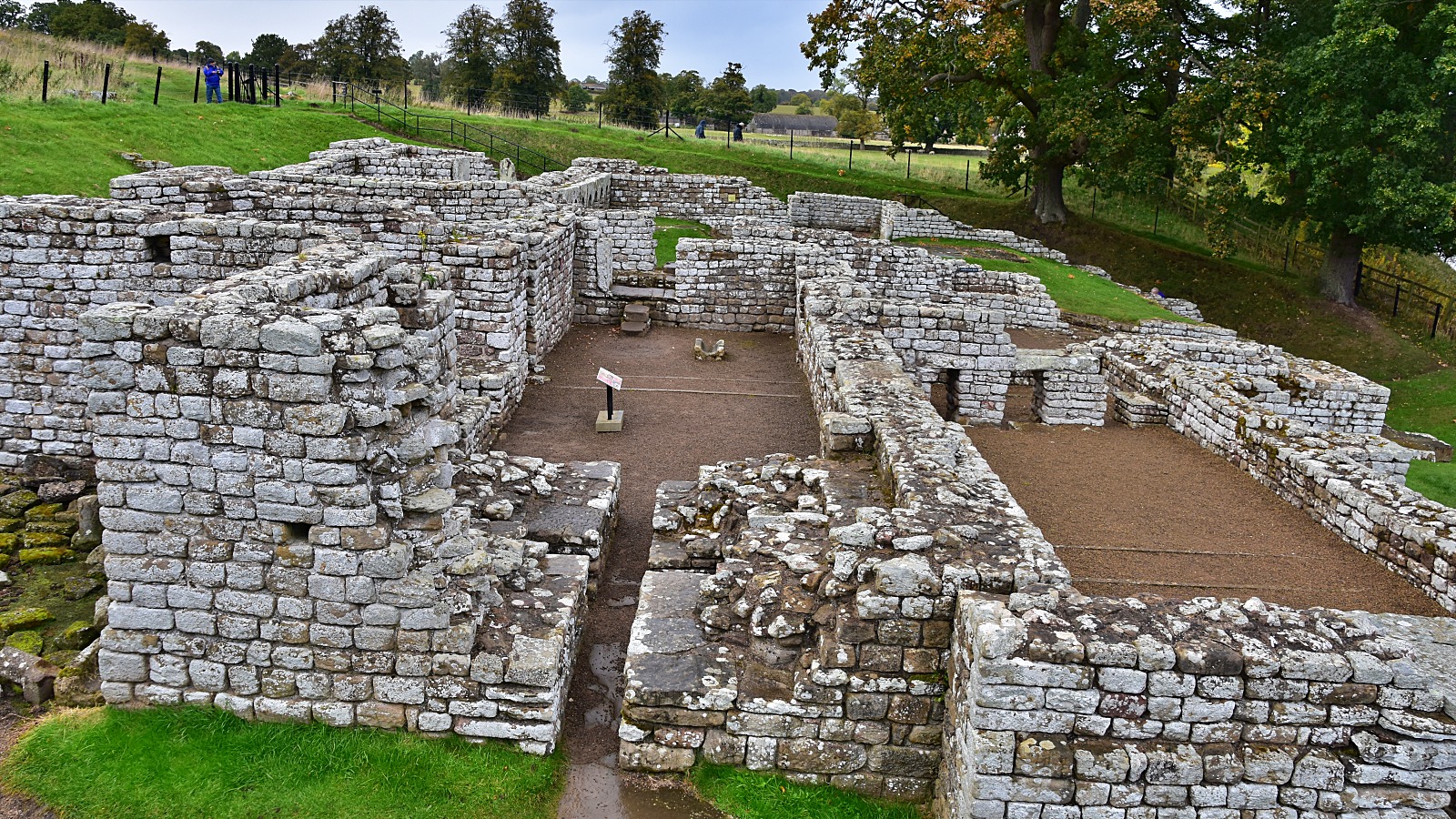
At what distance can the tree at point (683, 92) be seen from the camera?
6975 cm

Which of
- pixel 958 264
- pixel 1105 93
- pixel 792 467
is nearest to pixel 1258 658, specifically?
pixel 792 467

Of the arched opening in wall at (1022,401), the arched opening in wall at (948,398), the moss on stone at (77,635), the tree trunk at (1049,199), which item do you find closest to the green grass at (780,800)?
the moss on stone at (77,635)

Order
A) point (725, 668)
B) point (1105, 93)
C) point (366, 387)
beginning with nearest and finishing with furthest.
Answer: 1. point (366, 387)
2. point (725, 668)
3. point (1105, 93)

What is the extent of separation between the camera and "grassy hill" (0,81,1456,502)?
21.6 metres

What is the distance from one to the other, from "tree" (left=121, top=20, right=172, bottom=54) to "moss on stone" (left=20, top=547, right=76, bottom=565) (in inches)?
1863

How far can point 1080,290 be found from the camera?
1046 inches

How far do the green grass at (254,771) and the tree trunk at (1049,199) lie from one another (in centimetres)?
3485

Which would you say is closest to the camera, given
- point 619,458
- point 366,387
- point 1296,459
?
point 366,387

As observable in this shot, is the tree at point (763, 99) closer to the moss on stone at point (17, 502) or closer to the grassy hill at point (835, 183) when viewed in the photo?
the grassy hill at point (835, 183)

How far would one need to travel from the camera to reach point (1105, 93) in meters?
32.0

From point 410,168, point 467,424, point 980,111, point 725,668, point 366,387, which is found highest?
point 980,111

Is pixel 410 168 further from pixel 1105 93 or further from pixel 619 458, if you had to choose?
pixel 1105 93

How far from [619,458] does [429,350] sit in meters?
5.29

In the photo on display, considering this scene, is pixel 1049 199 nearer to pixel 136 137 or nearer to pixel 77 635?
pixel 136 137
